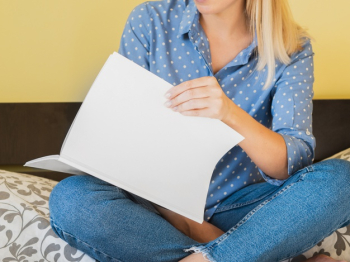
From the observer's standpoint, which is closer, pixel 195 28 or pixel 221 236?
pixel 221 236

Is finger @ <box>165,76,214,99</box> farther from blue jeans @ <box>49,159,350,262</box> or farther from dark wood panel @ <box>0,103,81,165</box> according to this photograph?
dark wood panel @ <box>0,103,81,165</box>

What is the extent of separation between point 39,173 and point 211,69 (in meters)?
0.79

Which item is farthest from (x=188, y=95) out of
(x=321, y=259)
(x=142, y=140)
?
(x=321, y=259)

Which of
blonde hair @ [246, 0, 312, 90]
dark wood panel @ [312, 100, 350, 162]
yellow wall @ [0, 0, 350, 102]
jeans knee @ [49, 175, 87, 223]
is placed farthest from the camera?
dark wood panel @ [312, 100, 350, 162]

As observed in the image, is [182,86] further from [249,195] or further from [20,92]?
[20,92]

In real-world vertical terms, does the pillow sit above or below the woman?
below

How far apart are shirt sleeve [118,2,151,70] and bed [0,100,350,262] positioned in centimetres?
45

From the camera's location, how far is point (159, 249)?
104 cm

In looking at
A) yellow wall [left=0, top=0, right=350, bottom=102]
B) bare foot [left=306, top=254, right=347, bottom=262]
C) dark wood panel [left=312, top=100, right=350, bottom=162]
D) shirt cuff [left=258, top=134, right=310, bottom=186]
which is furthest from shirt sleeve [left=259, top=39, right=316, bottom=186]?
yellow wall [left=0, top=0, right=350, bottom=102]

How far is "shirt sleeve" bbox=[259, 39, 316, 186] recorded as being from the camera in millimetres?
1161

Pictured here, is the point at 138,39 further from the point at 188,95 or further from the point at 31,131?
the point at 31,131

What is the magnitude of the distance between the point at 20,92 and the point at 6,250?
693 mm

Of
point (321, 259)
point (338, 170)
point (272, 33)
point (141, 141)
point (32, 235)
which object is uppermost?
point (272, 33)

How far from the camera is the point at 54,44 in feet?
5.68
